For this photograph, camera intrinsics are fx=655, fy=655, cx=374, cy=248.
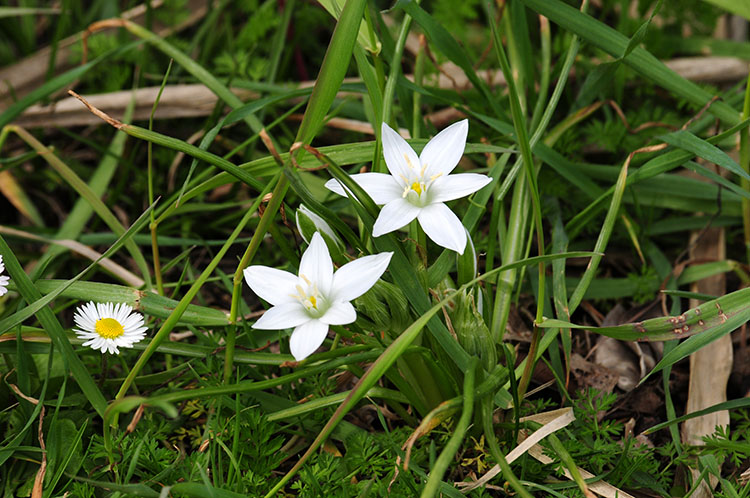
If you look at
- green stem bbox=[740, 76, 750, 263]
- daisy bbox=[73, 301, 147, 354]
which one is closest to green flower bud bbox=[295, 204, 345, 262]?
daisy bbox=[73, 301, 147, 354]

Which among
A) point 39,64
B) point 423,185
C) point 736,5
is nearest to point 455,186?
point 423,185

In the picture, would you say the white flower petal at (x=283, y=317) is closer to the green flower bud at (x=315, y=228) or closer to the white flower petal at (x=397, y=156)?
the green flower bud at (x=315, y=228)

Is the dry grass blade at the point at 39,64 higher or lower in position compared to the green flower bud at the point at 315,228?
higher

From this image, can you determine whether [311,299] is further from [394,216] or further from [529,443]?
[529,443]

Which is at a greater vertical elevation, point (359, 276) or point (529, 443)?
point (359, 276)

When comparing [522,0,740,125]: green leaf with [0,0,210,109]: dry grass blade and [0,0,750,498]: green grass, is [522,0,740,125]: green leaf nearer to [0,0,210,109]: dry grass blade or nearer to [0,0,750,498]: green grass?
[0,0,750,498]: green grass

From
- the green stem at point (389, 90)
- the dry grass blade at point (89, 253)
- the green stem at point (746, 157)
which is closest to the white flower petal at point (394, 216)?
the green stem at point (389, 90)

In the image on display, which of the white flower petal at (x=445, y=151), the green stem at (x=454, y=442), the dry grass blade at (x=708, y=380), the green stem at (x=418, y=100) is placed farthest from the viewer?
the green stem at (x=418, y=100)

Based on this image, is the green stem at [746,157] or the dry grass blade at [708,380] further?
the green stem at [746,157]
